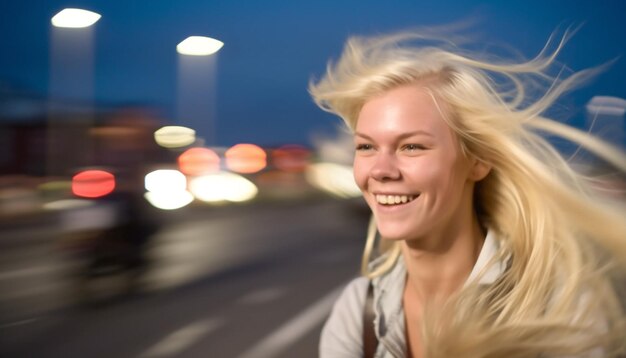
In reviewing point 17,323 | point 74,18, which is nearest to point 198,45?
point 74,18

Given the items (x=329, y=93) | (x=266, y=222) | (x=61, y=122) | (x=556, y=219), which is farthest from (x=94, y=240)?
(x=266, y=222)

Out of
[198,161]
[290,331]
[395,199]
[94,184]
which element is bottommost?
[290,331]

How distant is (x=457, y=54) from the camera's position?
1.71 m

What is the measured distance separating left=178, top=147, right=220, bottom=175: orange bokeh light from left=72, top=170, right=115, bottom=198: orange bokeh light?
0.65 metres

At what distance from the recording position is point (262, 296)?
15.3 ft

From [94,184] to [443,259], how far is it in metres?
3.18

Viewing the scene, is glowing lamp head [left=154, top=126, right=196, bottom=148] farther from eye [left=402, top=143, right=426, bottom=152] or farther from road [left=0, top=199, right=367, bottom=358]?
eye [left=402, top=143, right=426, bottom=152]

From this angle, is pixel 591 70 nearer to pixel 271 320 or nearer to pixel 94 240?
pixel 271 320

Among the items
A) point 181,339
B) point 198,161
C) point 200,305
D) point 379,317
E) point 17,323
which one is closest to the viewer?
point 379,317

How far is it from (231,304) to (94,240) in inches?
34.3

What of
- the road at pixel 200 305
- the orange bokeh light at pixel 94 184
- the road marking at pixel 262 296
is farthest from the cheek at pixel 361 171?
the orange bokeh light at pixel 94 184

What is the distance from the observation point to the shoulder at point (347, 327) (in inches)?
63.9

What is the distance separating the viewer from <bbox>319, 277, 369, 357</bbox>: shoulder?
1623mm

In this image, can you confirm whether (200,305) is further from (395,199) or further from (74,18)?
(395,199)
